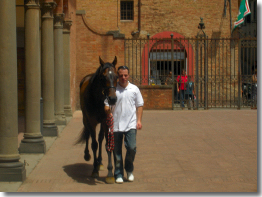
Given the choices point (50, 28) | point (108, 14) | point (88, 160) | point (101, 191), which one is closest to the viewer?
point (101, 191)

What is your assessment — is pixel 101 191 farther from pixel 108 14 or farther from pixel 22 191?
pixel 108 14

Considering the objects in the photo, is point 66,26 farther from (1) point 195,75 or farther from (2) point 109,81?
(2) point 109,81

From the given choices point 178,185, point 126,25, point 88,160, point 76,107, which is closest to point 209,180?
point 178,185

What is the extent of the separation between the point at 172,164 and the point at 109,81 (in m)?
2.46

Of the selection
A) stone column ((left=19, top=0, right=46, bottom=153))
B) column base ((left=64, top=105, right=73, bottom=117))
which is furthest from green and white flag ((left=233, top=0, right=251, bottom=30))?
stone column ((left=19, top=0, right=46, bottom=153))

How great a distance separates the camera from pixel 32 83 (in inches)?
338

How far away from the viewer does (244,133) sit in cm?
1168

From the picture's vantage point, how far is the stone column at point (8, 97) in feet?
21.0

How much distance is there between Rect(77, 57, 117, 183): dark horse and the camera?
6035mm

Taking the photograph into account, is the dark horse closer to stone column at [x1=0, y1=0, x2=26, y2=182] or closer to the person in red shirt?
stone column at [x1=0, y1=0, x2=26, y2=182]

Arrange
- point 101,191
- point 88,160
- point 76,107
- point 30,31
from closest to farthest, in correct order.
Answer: point 101,191, point 88,160, point 30,31, point 76,107

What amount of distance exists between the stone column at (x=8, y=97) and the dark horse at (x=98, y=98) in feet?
3.78

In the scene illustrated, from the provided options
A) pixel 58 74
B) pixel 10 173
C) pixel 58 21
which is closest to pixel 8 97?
pixel 10 173

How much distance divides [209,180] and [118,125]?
1.66 meters
